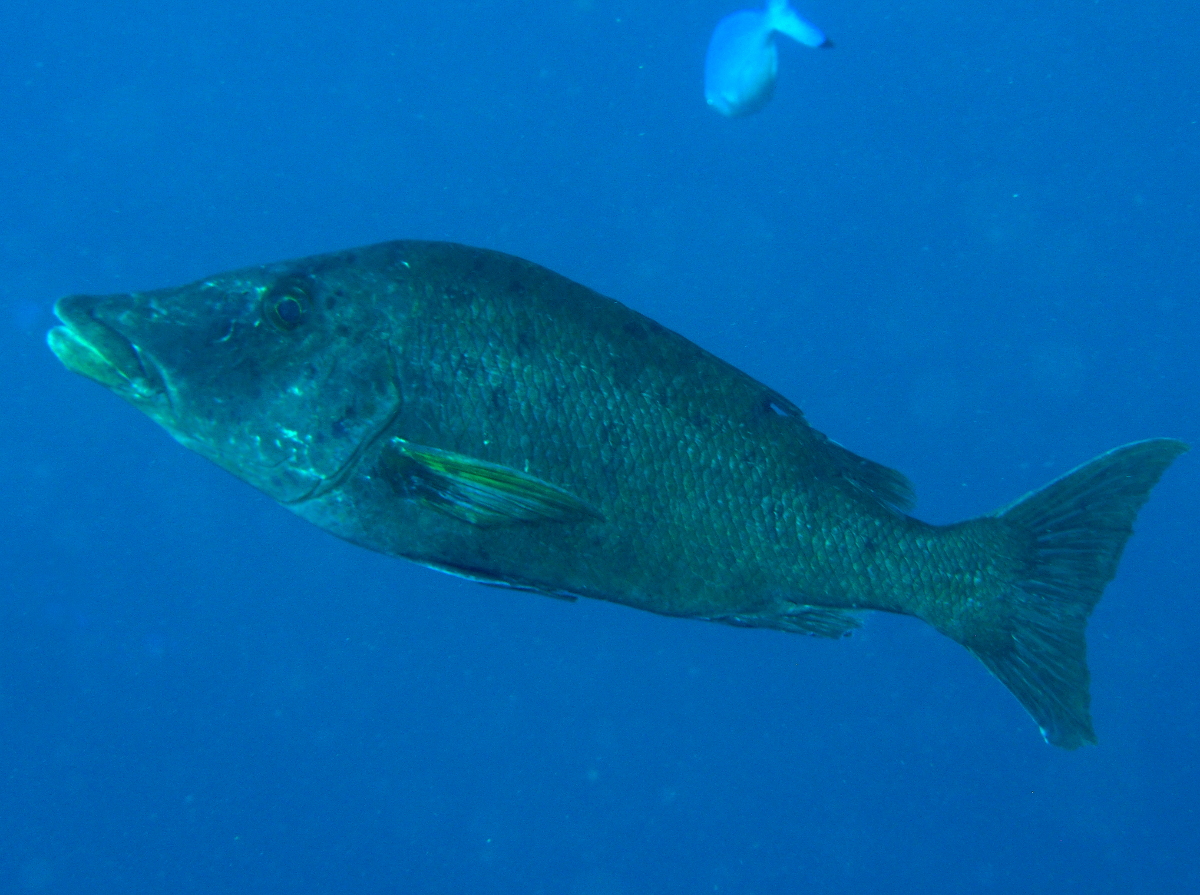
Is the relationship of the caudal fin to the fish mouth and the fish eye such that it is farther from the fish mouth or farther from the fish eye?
the fish mouth

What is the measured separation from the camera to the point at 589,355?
99.6 inches

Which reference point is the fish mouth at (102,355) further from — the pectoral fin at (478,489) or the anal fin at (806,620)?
the anal fin at (806,620)

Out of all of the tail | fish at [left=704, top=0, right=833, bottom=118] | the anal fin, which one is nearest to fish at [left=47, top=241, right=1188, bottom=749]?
the anal fin

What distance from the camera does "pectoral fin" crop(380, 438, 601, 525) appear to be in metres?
2.23

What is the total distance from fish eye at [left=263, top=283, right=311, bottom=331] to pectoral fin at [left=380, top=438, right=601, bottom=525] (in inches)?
23.2

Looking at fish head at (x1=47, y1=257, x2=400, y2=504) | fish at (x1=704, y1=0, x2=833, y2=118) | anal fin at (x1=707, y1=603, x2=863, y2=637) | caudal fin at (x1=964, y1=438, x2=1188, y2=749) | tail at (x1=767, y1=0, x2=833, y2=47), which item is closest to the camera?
fish head at (x1=47, y1=257, x2=400, y2=504)

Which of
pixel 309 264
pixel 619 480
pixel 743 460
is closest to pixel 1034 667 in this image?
pixel 743 460

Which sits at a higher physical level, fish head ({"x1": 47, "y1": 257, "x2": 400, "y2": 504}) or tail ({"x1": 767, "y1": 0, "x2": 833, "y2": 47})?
tail ({"x1": 767, "y1": 0, "x2": 833, "y2": 47})

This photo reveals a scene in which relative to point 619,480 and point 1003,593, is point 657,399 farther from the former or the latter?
point 1003,593

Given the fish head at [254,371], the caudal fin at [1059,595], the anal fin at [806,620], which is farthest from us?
the caudal fin at [1059,595]

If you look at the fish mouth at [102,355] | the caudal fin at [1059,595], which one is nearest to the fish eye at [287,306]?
the fish mouth at [102,355]

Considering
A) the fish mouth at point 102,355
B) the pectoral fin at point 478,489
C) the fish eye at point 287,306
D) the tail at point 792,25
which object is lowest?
the pectoral fin at point 478,489

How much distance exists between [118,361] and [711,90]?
5.79 meters

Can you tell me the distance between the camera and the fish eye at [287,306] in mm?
2543
